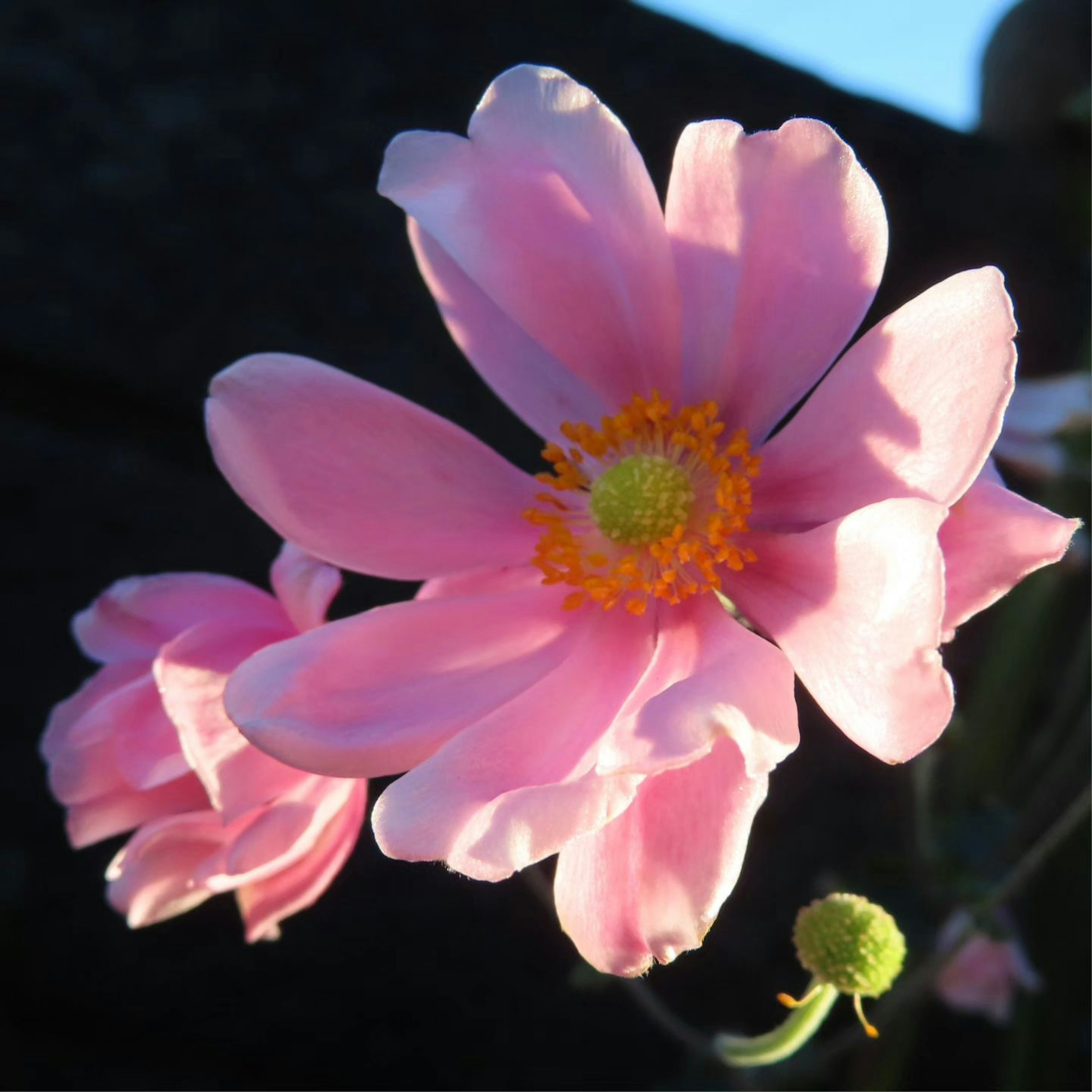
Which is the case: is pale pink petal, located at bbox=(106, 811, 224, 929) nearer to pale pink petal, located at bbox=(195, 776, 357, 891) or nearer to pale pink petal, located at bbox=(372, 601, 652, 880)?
pale pink petal, located at bbox=(195, 776, 357, 891)

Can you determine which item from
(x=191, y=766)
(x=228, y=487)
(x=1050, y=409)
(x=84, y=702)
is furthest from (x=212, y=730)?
(x=1050, y=409)

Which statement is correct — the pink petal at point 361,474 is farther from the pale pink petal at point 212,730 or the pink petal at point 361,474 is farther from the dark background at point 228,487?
the dark background at point 228,487

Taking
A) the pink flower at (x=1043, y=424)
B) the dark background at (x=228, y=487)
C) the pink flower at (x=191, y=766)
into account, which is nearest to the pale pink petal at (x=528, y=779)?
the pink flower at (x=191, y=766)

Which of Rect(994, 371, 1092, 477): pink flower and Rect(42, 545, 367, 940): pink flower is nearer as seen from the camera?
Rect(42, 545, 367, 940): pink flower

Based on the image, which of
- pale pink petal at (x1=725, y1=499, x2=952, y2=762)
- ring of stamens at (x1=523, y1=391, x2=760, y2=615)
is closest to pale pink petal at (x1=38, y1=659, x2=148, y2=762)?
ring of stamens at (x1=523, y1=391, x2=760, y2=615)

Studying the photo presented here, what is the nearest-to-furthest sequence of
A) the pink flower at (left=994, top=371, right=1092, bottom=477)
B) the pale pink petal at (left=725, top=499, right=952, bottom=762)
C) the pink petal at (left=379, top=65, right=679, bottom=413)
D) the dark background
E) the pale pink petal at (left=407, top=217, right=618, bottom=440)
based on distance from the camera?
the pale pink petal at (left=725, top=499, right=952, bottom=762) < the pink petal at (left=379, top=65, right=679, bottom=413) < the pale pink petal at (left=407, top=217, right=618, bottom=440) < the pink flower at (left=994, top=371, right=1092, bottom=477) < the dark background
